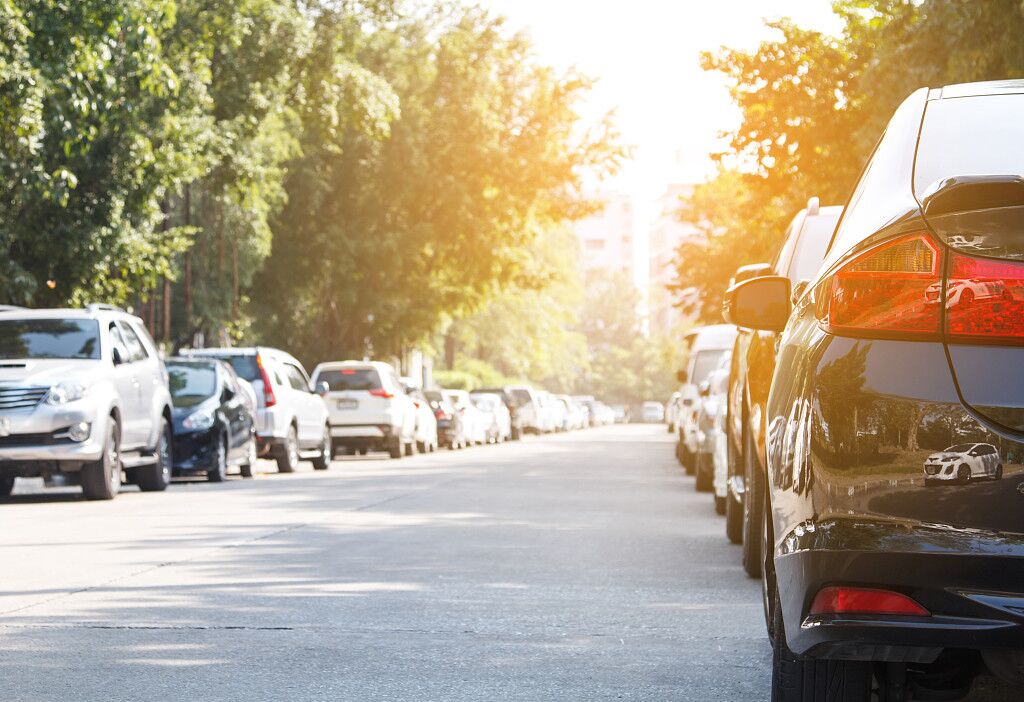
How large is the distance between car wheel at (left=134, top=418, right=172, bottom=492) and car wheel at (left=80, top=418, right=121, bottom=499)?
4.46 feet

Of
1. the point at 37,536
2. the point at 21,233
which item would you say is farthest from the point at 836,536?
the point at 21,233

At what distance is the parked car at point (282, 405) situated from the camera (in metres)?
23.7

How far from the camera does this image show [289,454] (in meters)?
24.5

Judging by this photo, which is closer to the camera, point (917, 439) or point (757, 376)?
point (917, 439)

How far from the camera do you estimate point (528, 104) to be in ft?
146

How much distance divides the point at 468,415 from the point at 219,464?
22450 millimetres

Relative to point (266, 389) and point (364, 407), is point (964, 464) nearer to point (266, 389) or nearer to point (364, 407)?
point (266, 389)

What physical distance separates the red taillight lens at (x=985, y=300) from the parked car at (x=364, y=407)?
27.3 m

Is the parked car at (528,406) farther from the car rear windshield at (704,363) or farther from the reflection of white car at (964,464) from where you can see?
the reflection of white car at (964,464)

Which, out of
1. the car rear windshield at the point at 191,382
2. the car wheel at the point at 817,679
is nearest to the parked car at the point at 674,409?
the car rear windshield at the point at 191,382

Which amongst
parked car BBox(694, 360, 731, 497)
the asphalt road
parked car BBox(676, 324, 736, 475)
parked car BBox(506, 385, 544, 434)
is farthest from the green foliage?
parked car BBox(506, 385, 544, 434)

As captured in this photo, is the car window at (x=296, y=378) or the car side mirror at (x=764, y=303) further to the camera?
the car window at (x=296, y=378)

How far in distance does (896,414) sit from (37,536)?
961 centimetres

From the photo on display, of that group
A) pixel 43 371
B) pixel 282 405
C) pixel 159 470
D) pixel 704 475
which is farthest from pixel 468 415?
pixel 43 371
